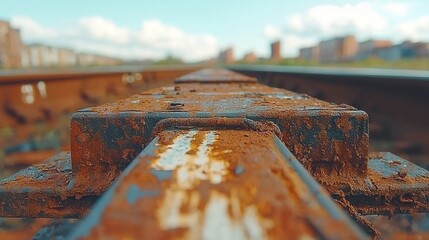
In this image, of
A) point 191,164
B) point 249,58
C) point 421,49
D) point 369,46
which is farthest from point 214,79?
point 369,46

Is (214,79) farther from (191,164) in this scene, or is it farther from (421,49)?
(421,49)

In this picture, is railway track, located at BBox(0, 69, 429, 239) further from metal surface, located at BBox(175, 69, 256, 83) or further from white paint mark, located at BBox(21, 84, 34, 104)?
white paint mark, located at BBox(21, 84, 34, 104)

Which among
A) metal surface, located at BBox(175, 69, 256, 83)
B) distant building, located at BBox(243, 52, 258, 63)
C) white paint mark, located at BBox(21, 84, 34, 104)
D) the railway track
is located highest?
distant building, located at BBox(243, 52, 258, 63)

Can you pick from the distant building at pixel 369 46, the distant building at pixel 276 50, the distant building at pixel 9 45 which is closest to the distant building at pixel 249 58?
the distant building at pixel 276 50

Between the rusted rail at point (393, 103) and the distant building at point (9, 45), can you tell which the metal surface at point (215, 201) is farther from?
the distant building at point (9, 45)

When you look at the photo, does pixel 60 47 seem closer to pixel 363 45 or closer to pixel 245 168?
pixel 363 45

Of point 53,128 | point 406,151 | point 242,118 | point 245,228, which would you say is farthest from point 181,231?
point 53,128

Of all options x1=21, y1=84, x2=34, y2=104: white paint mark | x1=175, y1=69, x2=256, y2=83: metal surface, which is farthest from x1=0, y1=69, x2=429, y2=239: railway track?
x1=21, y1=84, x2=34, y2=104: white paint mark
